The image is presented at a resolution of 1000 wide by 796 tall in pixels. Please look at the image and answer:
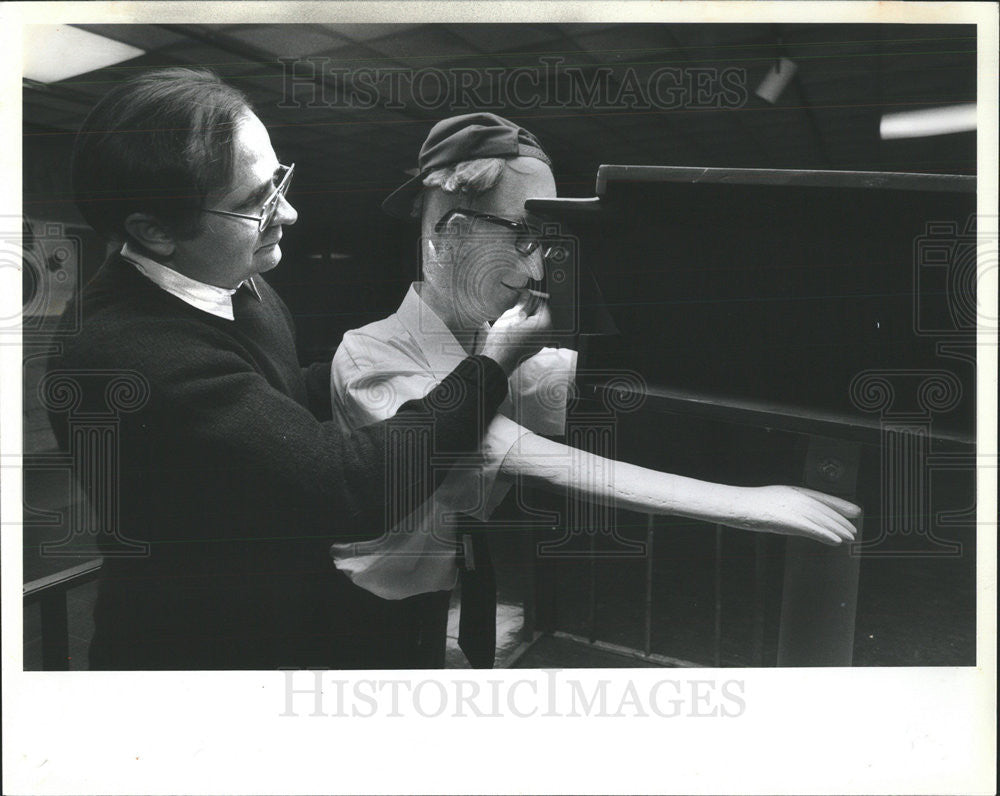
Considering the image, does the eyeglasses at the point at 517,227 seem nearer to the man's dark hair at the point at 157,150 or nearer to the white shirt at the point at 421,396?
the white shirt at the point at 421,396

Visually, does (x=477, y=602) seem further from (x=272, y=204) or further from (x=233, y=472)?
(x=272, y=204)

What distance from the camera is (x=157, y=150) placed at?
2.22 meters

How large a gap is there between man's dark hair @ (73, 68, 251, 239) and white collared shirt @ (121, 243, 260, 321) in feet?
0.34

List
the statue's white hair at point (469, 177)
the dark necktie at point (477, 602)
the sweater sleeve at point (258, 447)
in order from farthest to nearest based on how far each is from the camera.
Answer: the dark necktie at point (477, 602) → the statue's white hair at point (469, 177) → the sweater sleeve at point (258, 447)

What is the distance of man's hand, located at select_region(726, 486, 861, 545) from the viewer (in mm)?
2273

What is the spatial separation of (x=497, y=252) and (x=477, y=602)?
1.14 metres

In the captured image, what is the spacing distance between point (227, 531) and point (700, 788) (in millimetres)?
1772

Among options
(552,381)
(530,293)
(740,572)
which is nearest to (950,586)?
(740,572)

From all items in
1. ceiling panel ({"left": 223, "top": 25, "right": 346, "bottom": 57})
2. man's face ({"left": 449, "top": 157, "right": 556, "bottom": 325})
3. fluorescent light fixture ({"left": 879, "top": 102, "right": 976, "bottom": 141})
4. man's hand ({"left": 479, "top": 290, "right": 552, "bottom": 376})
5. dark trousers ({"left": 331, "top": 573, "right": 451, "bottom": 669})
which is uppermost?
ceiling panel ({"left": 223, "top": 25, "right": 346, "bottom": 57})

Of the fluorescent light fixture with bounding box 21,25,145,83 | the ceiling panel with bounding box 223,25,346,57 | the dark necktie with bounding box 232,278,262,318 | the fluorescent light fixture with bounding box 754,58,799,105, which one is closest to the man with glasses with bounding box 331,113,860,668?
the dark necktie with bounding box 232,278,262,318

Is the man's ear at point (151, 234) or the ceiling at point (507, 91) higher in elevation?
the ceiling at point (507, 91)

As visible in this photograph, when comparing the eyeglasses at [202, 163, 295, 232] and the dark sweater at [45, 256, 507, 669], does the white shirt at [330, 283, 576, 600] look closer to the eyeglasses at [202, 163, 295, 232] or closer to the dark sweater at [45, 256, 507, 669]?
the dark sweater at [45, 256, 507, 669]

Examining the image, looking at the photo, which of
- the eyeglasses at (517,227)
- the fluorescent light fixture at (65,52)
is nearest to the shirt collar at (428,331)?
the eyeglasses at (517,227)

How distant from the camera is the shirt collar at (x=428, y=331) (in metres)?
2.33
